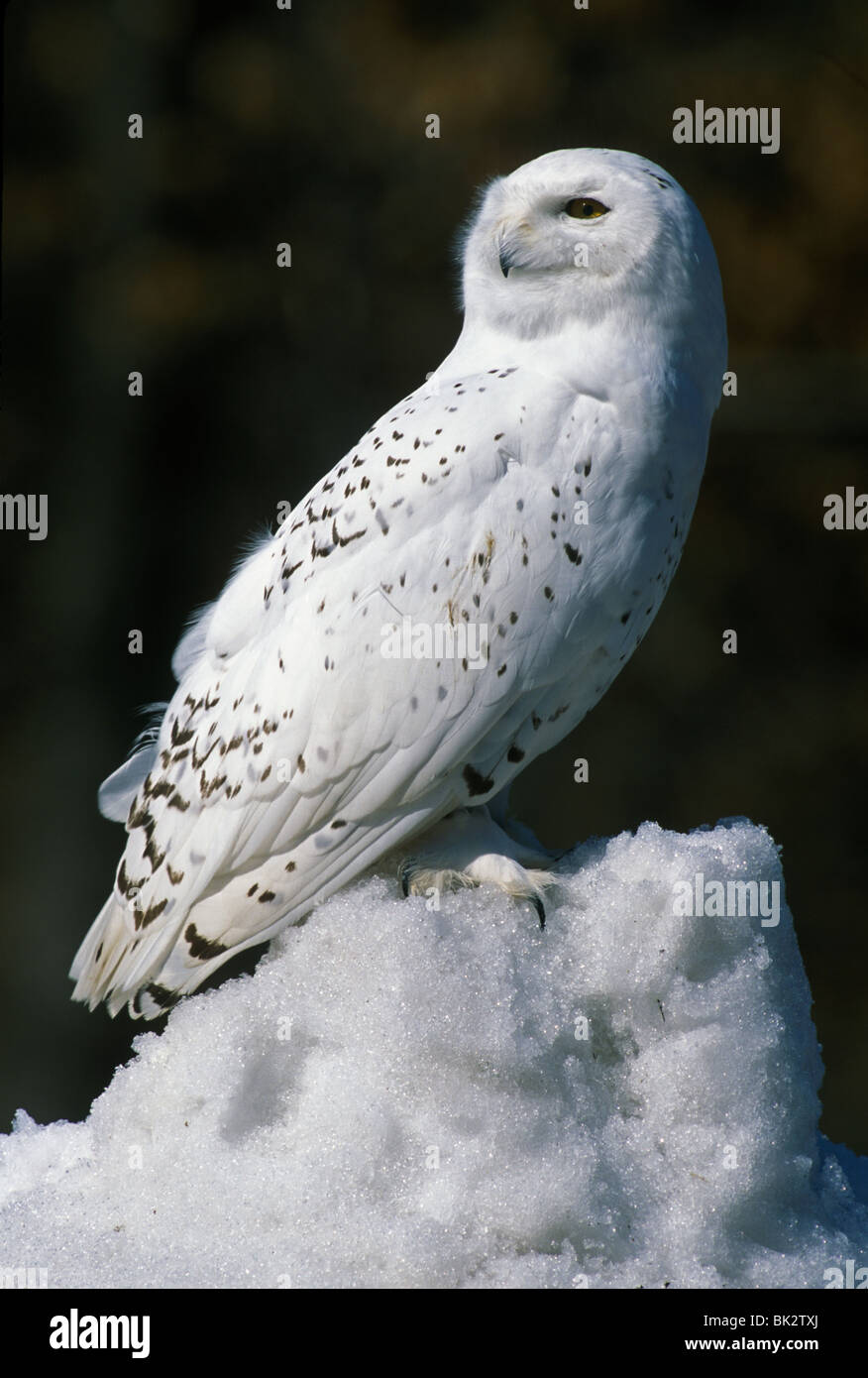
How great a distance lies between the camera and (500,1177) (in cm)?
115

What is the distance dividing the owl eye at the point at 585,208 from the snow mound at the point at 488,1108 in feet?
2.08

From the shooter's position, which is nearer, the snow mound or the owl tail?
the snow mound

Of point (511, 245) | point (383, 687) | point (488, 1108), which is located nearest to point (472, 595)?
point (383, 687)

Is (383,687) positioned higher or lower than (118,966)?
higher

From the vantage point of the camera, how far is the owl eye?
1.30 meters

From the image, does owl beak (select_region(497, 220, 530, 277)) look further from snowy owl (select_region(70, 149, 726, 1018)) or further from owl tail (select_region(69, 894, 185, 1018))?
owl tail (select_region(69, 894, 185, 1018))

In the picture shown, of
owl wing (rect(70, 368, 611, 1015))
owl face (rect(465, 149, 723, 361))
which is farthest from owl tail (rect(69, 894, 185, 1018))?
owl face (rect(465, 149, 723, 361))

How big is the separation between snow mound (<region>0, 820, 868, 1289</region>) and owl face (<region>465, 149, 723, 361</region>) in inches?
21.6

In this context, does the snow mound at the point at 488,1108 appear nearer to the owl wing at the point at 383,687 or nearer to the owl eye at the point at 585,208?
the owl wing at the point at 383,687

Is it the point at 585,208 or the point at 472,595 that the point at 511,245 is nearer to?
the point at 585,208

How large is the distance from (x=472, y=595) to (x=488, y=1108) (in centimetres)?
48

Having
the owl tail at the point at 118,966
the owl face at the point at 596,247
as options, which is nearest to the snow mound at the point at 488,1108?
the owl tail at the point at 118,966

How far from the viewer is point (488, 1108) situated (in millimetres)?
1172
